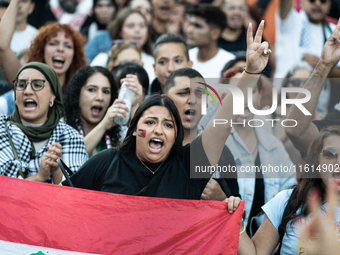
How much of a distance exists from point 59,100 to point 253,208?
72.2 inches

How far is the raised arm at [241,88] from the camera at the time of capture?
109 inches

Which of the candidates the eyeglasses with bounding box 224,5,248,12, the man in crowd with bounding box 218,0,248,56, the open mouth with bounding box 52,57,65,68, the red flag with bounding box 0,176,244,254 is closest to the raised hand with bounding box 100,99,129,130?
the red flag with bounding box 0,176,244,254

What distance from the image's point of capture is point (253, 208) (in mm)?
3836

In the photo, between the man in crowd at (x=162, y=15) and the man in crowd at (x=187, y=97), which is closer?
the man in crowd at (x=187, y=97)

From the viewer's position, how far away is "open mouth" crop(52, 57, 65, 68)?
190 inches

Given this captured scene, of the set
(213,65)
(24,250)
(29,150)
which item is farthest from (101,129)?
(213,65)

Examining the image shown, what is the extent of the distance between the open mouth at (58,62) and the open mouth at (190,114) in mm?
1739

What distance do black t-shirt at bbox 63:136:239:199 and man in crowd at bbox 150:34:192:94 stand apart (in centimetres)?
184

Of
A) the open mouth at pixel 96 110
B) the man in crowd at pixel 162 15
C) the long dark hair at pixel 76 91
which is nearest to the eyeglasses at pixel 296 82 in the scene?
the long dark hair at pixel 76 91

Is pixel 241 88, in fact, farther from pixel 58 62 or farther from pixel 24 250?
pixel 58 62

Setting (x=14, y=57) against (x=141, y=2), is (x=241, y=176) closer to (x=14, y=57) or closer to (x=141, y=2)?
(x=14, y=57)

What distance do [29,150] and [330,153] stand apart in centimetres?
216

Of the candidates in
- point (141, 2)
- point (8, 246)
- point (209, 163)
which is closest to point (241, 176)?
point (209, 163)

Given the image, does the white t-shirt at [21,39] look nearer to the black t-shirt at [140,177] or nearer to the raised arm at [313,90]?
the black t-shirt at [140,177]
